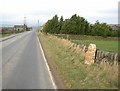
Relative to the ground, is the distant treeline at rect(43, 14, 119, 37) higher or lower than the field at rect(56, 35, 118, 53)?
higher

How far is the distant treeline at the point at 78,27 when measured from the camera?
77.3 metres

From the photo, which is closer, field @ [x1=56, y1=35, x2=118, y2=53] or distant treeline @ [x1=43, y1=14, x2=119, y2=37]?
field @ [x1=56, y1=35, x2=118, y2=53]

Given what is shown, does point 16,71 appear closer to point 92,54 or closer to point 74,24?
point 92,54

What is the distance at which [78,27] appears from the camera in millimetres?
77438

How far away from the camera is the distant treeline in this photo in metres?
77.3

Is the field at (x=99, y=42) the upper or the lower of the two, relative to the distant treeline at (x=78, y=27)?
lower

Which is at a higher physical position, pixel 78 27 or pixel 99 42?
pixel 78 27

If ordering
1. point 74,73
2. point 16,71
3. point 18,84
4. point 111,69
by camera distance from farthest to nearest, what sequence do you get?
point 16,71
point 74,73
point 111,69
point 18,84

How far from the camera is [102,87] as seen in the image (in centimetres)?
1112

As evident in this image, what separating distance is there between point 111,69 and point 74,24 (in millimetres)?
64653

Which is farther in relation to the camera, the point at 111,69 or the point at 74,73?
the point at 74,73

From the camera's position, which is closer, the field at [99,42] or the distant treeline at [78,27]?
the field at [99,42]

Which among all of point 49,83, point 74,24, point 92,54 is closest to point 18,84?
point 49,83

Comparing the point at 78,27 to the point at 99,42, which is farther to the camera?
the point at 78,27
